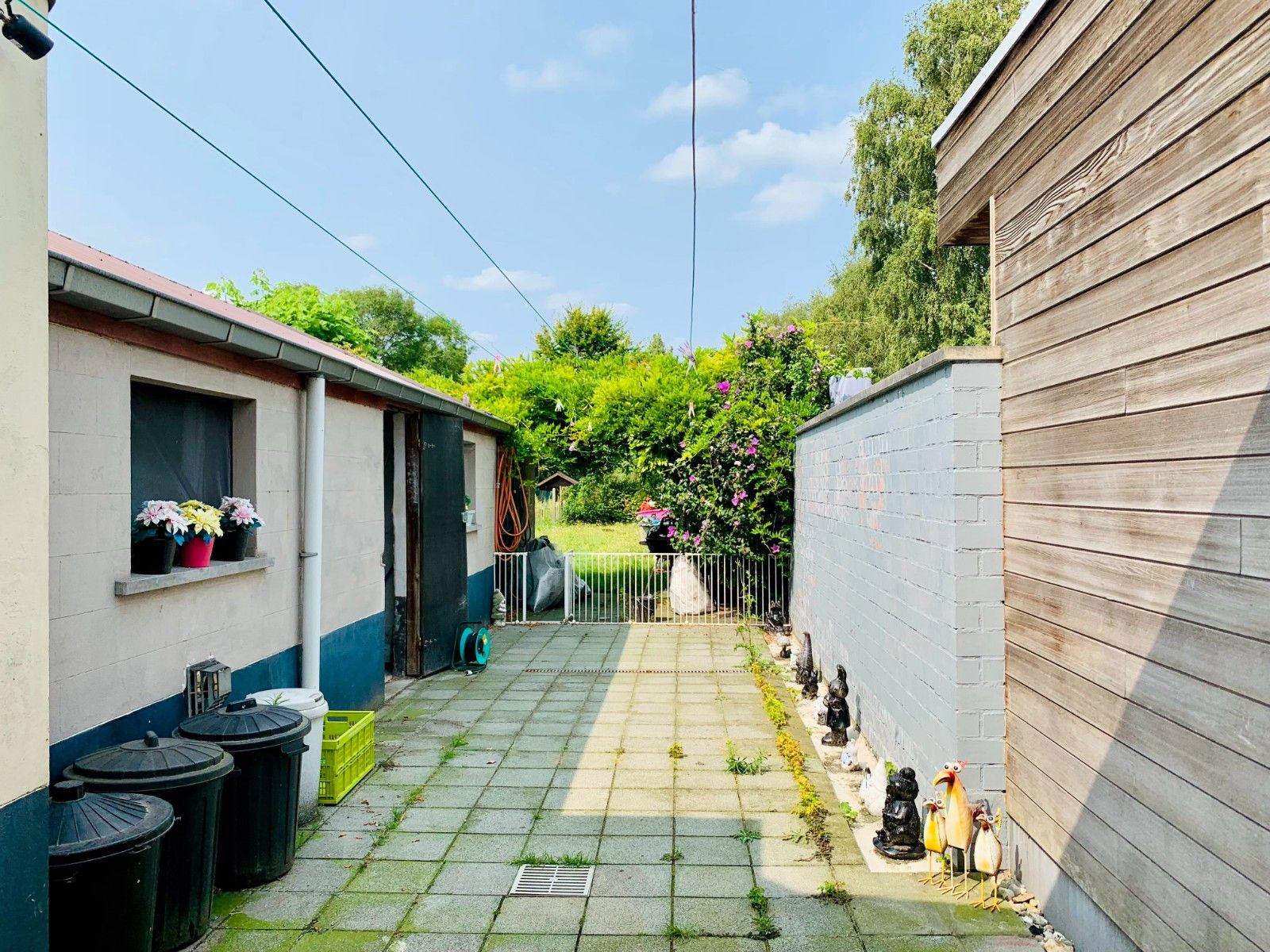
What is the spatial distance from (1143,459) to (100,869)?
11.1ft

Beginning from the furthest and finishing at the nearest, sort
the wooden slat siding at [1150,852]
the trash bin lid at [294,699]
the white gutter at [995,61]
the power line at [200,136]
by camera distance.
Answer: the trash bin lid at [294,699] < the power line at [200,136] < the white gutter at [995,61] < the wooden slat siding at [1150,852]

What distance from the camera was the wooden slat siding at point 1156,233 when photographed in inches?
75.8

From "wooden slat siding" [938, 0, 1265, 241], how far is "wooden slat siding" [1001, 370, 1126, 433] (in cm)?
77

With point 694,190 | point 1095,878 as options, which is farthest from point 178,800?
point 694,190

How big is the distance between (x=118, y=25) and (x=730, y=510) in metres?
Result: 7.84

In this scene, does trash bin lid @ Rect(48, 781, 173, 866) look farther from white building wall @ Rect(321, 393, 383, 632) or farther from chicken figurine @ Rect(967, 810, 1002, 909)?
white building wall @ Rect(321, 393, 383, 632)

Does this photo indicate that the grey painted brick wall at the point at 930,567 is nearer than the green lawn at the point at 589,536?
Yes

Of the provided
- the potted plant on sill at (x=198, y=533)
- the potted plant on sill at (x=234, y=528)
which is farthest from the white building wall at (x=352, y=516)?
the potted plant on sill at (x=198, y=533)

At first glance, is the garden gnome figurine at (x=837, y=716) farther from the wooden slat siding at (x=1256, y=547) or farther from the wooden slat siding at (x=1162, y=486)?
the wooden slat siding at (x=1256, y=547)

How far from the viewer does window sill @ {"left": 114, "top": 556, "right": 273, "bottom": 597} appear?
11.8 feet

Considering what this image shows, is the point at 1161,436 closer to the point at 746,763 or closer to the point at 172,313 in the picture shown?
the point at 746,763

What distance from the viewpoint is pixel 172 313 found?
3.73 m

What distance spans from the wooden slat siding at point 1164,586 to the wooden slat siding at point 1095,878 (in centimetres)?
88

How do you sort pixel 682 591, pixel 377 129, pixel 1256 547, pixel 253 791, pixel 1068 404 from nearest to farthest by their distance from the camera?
pixel 1256 547, pixel 1068 404, pixel 253 791, pixel 377 129, pixel 682 591
